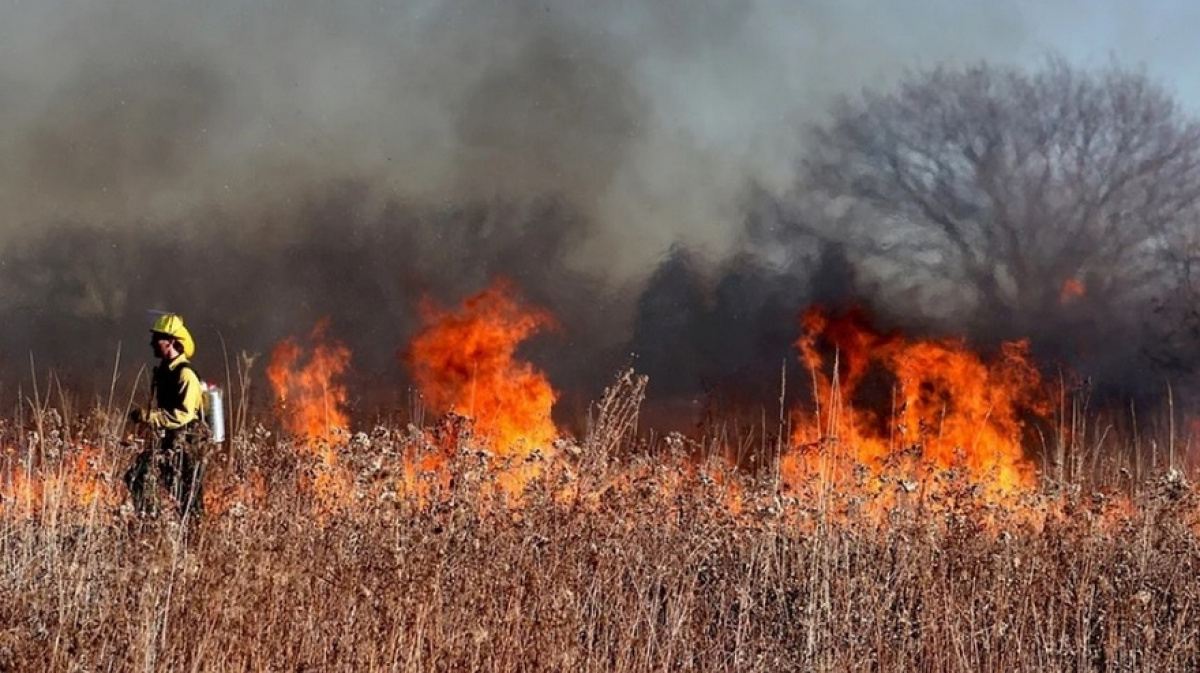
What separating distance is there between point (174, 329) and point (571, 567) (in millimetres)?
4552

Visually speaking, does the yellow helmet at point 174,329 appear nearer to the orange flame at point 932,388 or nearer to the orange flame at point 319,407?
the orange flame at point 319,407

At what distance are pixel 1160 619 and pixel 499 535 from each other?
445 centimetres

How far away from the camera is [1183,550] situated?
7.96m

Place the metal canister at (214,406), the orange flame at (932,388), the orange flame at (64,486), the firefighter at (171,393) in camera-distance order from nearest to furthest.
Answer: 1. the orange flame at (64,486)
2. the firefighter at (171,393)
3. the metal canister at (214,406)
4. the orange flame at (932,388)

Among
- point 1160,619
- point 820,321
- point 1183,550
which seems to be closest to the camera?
point 1160,619

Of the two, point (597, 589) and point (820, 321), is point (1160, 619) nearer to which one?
point (597, 589)

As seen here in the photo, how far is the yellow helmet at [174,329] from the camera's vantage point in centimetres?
925

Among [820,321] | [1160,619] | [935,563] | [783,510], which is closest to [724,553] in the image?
[783,510]

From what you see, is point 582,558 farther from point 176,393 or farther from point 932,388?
point 932,388

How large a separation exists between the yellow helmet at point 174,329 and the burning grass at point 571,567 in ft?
5.84

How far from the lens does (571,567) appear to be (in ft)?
21.5

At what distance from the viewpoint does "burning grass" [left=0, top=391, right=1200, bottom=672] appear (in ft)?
16.3

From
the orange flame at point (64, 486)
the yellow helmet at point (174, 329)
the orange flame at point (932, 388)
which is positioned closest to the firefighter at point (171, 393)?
the yellow helmet at point (174, 329)

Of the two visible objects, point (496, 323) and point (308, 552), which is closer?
point (308, 552)
